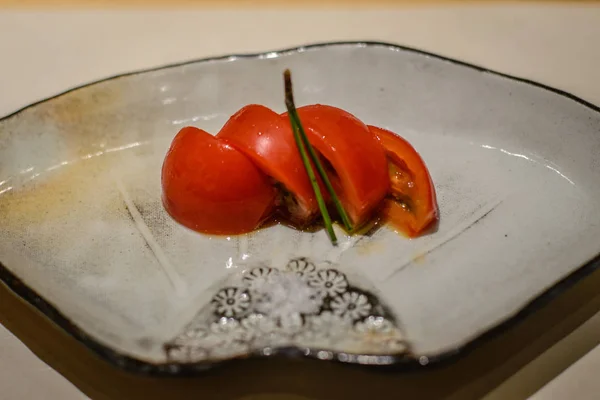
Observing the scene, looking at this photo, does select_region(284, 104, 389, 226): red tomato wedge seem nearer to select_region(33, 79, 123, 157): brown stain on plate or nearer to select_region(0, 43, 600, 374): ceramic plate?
select_region(0, 43, 600, 374): ceramic plate

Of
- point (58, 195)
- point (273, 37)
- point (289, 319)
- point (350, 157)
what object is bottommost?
point (289, 319)

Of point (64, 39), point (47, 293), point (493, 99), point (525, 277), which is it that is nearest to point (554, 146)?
point (493, 99)

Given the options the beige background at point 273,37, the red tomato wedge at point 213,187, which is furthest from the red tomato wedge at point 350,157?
the beige background at point 273,37

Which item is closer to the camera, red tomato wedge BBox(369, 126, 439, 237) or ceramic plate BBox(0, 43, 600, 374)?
ceramic plate BBox(0, 43, 600, 374)

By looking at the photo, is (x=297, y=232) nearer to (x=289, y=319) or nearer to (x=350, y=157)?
(x=350, y=157)

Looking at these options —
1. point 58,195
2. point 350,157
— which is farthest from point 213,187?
point 58,195

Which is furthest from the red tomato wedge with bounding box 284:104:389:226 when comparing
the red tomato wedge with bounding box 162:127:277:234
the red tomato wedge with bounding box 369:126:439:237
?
the red tomato wedge with bounding box 162:127:277:234
